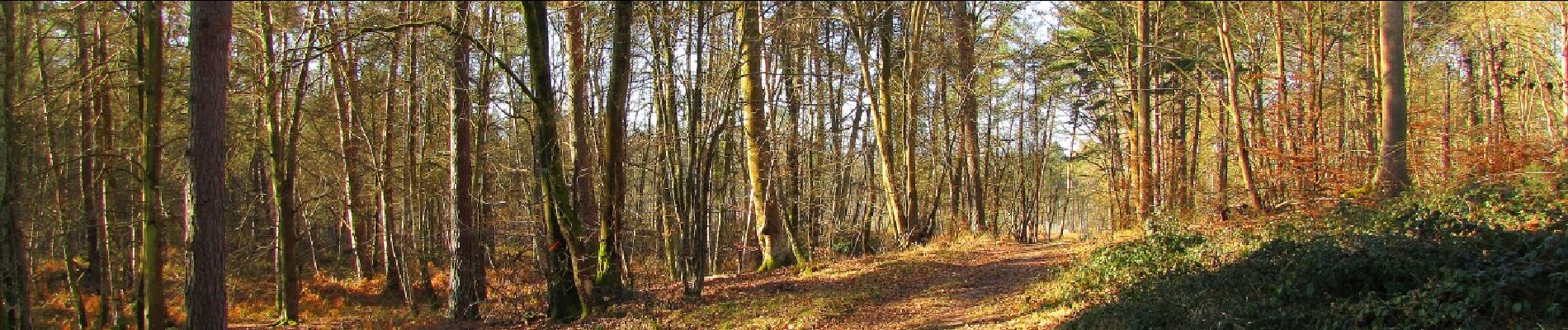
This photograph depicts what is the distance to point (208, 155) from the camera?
727 centimetres

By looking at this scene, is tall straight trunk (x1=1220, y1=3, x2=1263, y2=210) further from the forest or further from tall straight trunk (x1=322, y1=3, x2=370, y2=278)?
tall straight trunk (x1=322, y1=3, x2=370, y2=278)

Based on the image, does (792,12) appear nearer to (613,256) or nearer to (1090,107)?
(613,256)

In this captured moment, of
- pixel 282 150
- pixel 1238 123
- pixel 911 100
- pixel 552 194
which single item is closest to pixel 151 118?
pixel 282 150

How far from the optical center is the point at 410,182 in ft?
47.5

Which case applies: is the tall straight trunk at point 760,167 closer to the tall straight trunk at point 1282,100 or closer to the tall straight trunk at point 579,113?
the tall straight trunk at point 579,113

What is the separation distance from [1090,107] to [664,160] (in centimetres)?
1994

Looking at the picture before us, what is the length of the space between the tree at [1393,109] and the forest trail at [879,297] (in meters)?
4.27

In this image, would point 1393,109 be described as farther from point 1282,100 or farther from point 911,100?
point 911,100

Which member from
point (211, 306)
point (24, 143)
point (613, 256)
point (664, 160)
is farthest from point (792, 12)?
point (24, 143)

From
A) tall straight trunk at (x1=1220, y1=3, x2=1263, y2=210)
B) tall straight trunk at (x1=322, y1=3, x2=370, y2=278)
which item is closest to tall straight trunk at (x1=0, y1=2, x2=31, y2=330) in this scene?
tall straight trunk at (x1=322, y1=3, x2=370, y2=278)

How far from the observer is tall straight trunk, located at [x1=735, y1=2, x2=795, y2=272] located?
13.3 m

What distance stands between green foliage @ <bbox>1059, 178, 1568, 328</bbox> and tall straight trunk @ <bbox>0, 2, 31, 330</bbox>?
1220 centimetres

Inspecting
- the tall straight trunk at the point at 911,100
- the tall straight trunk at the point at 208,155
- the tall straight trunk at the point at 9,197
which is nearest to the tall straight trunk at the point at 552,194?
the tall straight trunk at the point at 208,155

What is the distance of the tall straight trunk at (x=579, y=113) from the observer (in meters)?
10.9
